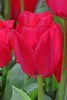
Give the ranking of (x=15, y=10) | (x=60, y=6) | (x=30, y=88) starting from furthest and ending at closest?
1. (x=15, y=10)
2. (x=30, y=88)
3. (x=60, y=6)

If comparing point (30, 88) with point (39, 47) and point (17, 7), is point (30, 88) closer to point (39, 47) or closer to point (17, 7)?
point (39, 47)

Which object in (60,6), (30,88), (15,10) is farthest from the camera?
(15,10)

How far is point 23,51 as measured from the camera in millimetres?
338

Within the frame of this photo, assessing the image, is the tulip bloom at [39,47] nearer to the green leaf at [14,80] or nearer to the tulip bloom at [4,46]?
the tulip bloom at [4,46]

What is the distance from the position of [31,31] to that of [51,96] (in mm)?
200

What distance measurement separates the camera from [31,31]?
1.12ft

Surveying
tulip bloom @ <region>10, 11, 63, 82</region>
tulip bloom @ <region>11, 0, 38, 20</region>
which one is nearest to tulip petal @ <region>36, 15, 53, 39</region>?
tulip bloom @ <region>10, 11, 63, 82</region>

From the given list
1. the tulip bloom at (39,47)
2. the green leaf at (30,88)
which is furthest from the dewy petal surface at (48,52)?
the green leaf at (30,88)

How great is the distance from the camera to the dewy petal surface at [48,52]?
1.08 ft

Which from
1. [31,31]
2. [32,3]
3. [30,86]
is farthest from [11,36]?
[32,3]

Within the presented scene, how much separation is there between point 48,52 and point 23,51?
1.2 inches

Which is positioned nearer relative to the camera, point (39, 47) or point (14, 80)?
point (39, 47)

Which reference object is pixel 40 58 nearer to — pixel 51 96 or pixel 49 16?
pixel 49 16

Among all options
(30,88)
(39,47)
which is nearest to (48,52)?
(39,47)
